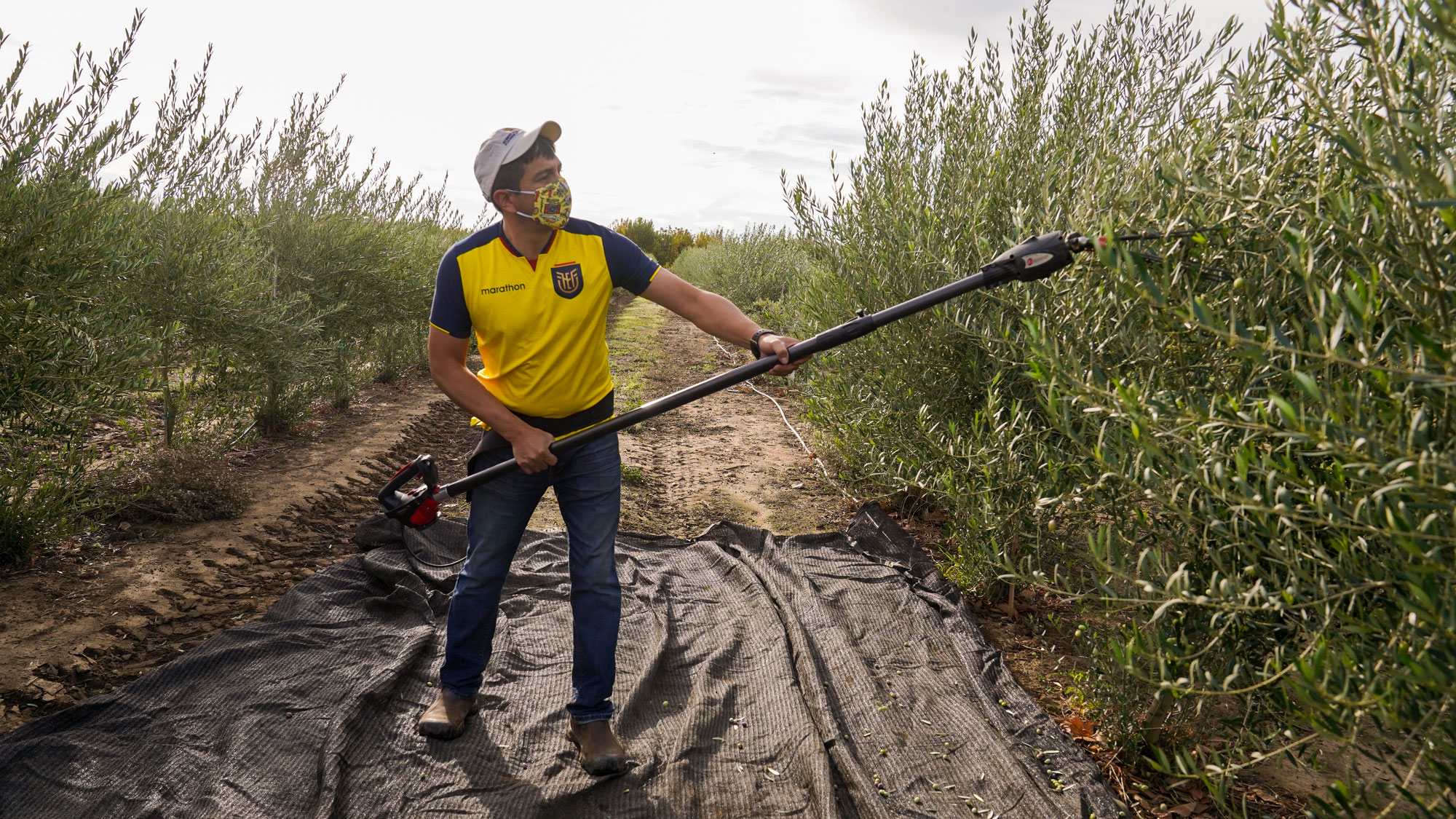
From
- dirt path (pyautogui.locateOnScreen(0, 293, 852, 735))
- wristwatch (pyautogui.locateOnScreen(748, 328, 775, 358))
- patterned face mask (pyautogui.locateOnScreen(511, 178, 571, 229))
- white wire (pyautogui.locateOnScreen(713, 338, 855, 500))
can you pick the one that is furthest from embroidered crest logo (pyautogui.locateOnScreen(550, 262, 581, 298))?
white wire (pyautogui.locateOnScreen(713, 338, 855, 500))

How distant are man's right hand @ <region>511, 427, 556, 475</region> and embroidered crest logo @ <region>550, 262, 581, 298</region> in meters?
0.54

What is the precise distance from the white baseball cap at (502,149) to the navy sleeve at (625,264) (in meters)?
0.45

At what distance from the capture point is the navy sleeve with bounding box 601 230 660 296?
11.2ft

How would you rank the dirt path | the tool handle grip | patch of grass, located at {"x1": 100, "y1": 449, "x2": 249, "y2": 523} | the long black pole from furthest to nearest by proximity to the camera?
patch of grass, located at {"x1": 100, "y1": 449, "x2": 249, "y2": 523} < the dirt path < the tool handle grip < the long black pole

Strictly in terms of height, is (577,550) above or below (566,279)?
below

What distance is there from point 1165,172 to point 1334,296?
111cm

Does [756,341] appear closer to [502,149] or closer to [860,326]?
[860,326]

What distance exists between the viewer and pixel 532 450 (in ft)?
10.5

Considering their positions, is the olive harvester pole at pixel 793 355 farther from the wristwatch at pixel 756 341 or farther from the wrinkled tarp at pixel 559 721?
the wrinkled tarp at pixel 559 721

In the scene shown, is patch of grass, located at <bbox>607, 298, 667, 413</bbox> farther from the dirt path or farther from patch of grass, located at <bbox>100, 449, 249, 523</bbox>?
patch of grass, located at <bbox>100, 449, 249, 523</bbox>

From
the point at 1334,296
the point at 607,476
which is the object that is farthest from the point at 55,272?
the point at 1334,296

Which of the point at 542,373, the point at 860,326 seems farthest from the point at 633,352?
the point at 860,326

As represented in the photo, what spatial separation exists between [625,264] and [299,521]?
13.5 feet

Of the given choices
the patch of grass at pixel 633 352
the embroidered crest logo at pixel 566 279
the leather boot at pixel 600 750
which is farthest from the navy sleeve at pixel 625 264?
the patch of grass at pixel 633 352
